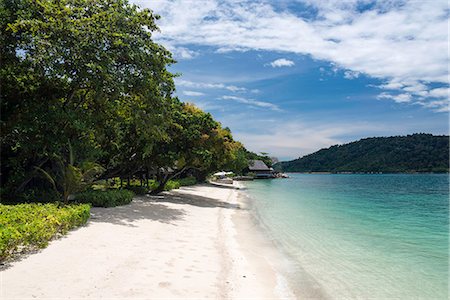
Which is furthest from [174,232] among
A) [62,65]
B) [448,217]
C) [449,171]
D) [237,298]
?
[449,171]

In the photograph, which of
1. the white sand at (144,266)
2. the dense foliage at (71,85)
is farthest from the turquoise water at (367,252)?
the dense foliage at (71,85)

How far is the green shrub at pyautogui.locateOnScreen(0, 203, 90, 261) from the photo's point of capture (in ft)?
20.6

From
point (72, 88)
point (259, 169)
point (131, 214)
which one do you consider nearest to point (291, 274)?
point (131, 214)

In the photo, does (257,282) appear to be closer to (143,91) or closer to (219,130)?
(143,91)

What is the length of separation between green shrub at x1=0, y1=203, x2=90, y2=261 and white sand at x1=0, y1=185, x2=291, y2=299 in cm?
29

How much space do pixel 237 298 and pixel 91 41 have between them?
11455mm

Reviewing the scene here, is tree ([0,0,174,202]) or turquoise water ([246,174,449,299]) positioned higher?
tree ([0,0,174,202])

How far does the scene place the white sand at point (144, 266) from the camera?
5578mm

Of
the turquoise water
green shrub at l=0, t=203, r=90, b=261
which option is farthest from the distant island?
green shrub at l=0, t=203, r=90, b=261

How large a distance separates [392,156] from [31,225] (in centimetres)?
13872

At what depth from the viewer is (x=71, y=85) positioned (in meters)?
14.3

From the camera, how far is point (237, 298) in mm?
5953

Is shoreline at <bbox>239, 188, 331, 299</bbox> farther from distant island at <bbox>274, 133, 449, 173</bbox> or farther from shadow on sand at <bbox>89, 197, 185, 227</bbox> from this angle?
distant island at <bbox>274, 133, 449, 173</bbox>

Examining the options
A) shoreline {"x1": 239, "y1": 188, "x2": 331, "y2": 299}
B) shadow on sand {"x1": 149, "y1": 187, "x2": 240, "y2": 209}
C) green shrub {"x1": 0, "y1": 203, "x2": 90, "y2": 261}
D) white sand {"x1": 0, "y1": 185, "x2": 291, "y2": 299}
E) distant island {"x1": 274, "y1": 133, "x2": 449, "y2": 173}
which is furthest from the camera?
distant island {"x1": 274, "y1": 133, "x2": 449, "y2": 173}
